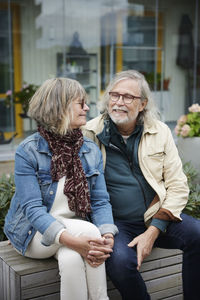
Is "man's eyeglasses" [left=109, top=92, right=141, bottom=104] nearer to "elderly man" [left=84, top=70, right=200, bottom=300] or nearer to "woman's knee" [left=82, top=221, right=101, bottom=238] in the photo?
"elderly man" [left=84, top=70, right=200, bottom=300]

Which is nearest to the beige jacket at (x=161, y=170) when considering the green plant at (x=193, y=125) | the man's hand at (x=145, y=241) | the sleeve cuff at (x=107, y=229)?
the man's hand at (x=145, y=241)

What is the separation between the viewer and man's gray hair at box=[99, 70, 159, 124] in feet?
9.44

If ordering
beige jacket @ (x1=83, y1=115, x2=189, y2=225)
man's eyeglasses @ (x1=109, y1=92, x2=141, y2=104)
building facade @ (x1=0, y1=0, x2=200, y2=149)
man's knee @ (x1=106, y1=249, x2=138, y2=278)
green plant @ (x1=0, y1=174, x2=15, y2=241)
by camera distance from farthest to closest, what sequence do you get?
building facade @ (x1=0, y1=0, x2=200, y2=149) < green plant @ (x1=0, y1=174, x2=15, y2=241) < man's eyeglasses @ (x1=109, y1=92, x2=141, y2=104) < beige jacket @ (x1=83, y1=115, x2=189, y2=225) < man's knee @ (x1=106, y1=249, x2=138, y2=278)

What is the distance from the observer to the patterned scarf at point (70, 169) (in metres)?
2.39

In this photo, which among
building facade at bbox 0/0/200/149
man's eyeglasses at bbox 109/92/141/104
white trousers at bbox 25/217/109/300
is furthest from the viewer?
building facade at bbox 0/0/200/149

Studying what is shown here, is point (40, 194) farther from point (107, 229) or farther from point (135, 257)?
point (135, 257)

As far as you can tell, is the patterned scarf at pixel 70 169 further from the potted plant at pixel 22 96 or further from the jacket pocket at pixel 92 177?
the potted plant at pixel 22 96

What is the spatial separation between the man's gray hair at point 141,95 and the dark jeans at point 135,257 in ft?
2.30

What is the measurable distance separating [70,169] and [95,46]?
6.03m

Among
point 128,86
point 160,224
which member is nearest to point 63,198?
point 160,224

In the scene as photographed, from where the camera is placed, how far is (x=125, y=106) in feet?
9.13

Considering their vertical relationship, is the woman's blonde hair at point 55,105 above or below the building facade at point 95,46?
below

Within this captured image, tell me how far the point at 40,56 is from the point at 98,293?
6.13m

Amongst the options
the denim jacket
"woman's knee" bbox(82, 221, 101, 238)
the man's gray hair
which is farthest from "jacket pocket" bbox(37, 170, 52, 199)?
the man's gray hair
